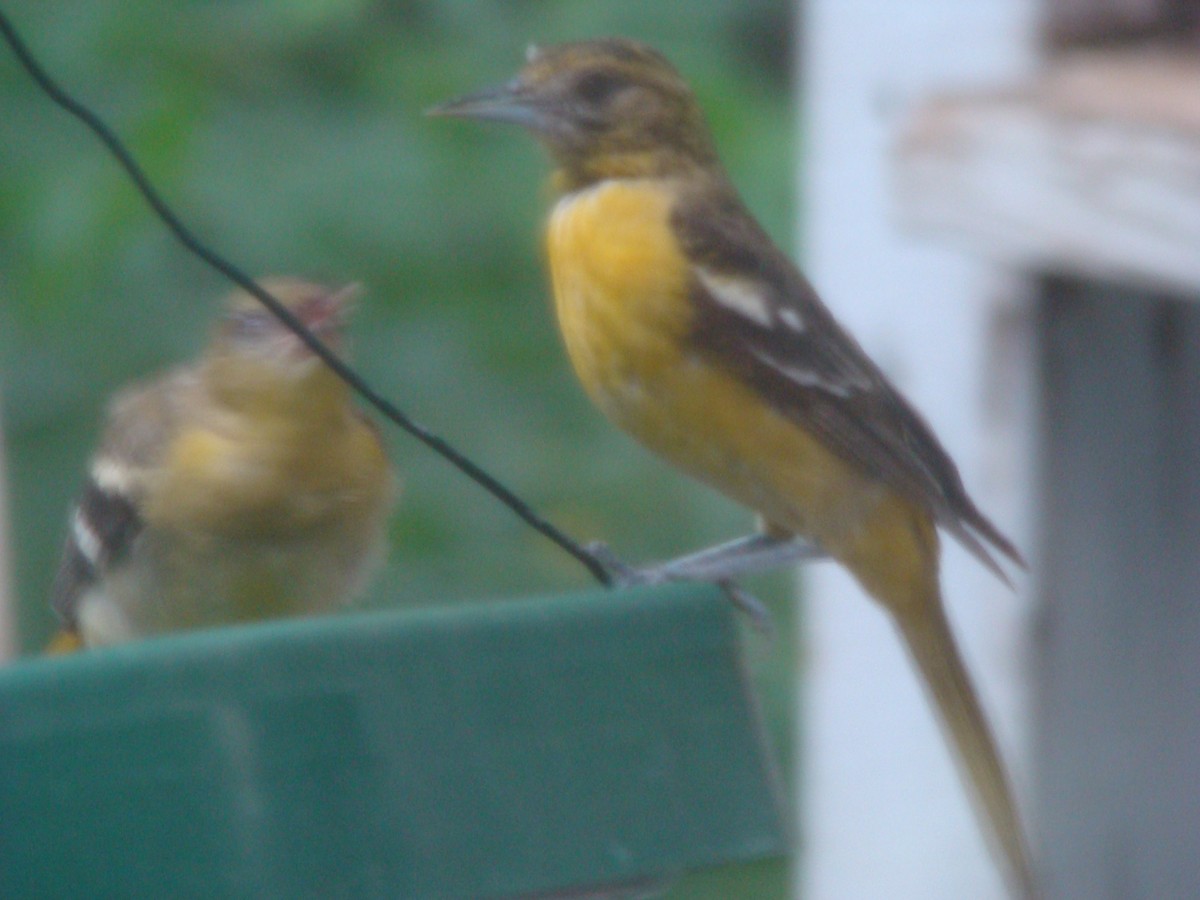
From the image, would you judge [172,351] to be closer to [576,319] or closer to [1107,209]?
[576,319]

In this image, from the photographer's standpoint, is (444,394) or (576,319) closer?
(576,319)

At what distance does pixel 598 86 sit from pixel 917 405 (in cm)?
86

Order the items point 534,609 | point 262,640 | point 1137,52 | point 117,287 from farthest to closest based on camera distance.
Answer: point 117,287 < point 1137,52 < point 534,609 < point 262,640

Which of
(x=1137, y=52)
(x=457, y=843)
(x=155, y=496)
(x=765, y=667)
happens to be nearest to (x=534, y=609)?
(x=457, y=843)

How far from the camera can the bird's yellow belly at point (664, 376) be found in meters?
2.76

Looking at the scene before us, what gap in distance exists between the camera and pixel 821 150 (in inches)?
147

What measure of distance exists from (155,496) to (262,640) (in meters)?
1.18

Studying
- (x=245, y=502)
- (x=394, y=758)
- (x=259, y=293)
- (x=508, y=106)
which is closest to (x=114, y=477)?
(x=245, y=502)

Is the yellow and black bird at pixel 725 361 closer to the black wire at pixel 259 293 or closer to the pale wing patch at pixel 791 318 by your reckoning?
the pale wing patch at pixel 791 318

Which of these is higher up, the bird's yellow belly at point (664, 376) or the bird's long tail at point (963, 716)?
the bird's yellow belly at point (664, 376)

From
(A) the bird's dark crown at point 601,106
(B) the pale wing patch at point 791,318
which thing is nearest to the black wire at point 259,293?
(B) the pale wing patch at point 791,318

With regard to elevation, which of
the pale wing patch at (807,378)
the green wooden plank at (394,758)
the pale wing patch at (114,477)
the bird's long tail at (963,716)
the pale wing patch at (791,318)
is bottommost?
the bird's long tail at (963,716)

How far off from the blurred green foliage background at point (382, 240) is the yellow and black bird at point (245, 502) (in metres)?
0.86

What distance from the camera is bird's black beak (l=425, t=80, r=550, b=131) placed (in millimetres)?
2883
